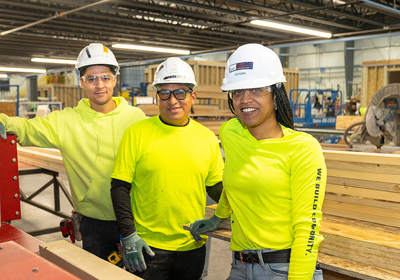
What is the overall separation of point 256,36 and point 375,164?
12.5 metres

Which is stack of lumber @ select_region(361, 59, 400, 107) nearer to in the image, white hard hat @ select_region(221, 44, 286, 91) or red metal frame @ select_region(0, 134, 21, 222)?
white hard hat @ select_region(221, 44, 286, 91)

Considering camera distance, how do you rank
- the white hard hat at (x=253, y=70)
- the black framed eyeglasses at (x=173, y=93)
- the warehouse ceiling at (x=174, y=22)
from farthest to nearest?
the warehouse ceiling at (x=174, y=22) < the black framed eyeglasses at (x=173, y=93) < the white hard hat at (x=253, y=70)

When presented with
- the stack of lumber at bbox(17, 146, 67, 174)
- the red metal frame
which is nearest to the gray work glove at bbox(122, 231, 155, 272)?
the red metal frame

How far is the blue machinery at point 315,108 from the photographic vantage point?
46.6 feet

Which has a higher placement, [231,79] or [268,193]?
[231,79]

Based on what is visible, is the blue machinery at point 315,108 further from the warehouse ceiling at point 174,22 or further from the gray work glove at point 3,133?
the gray work glove at point 3,133

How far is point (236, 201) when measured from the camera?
75.4 inches

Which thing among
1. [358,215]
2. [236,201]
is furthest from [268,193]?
[358,215]

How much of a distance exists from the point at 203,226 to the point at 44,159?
4.15 m

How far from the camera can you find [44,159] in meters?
5.93

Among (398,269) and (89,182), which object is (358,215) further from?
(89,182)

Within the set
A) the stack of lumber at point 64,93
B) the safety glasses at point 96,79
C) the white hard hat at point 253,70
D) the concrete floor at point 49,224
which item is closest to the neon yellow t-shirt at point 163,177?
the safety glasses at point 96,79

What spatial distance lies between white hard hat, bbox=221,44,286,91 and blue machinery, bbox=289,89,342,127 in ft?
40.3

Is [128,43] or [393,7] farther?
[128,43]
